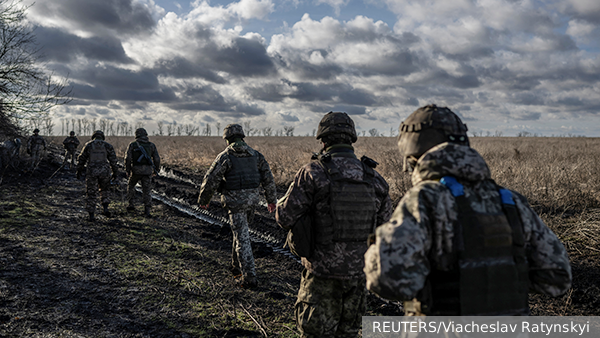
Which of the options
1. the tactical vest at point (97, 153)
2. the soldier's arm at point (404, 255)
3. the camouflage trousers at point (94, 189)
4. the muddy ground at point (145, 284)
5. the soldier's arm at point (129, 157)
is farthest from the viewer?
the soldier's arm at point (129, 157)

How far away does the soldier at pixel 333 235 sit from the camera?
9.19ft

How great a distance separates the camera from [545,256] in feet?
5.86

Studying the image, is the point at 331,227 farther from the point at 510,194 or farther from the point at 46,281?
the point at 46,281

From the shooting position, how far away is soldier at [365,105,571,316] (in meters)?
1.64

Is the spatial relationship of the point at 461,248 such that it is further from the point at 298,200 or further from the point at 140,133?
the point at 140,133

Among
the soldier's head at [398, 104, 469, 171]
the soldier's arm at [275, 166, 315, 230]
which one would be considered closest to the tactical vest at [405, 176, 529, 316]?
the soldier's head at [398, 104, 469, 171]

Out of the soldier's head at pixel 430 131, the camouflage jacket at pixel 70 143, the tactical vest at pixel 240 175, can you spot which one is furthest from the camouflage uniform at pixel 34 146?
the soldier's head at pixel 430 131

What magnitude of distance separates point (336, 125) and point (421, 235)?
5.14 feet

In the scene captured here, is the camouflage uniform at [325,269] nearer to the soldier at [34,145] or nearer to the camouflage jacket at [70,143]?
the soldier at [34,145]

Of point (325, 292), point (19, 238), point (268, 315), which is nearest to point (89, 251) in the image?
point (19, 238)

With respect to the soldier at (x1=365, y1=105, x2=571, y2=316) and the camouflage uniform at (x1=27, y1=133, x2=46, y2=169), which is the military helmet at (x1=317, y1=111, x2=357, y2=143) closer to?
the soldier at (x1=365, y1=105, x2=571, y2=316)

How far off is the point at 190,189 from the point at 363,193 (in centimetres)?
1056

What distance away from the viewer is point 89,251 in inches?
239

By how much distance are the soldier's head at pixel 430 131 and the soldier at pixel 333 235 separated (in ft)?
2.58
